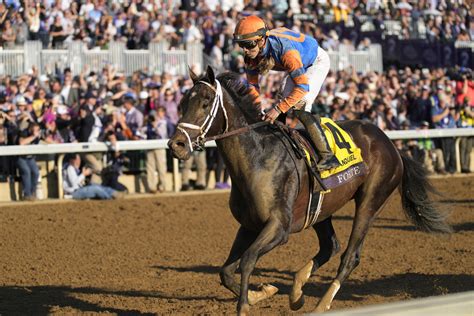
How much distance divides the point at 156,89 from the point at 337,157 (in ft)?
32.9

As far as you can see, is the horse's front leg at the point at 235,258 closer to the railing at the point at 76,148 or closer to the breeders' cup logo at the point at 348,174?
the breeders' cup logo at the point at 348,174

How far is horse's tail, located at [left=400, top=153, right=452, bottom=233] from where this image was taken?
8.20 m

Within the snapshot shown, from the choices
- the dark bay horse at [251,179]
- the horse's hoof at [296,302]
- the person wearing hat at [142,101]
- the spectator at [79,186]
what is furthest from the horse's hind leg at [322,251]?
the person wearing hat at [142,101]

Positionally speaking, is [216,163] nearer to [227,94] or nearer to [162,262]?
[162,262]

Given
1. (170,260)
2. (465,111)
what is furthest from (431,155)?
(170,260)

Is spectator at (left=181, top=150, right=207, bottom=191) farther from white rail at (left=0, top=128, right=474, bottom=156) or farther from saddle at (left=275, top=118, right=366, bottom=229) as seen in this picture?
saddle at (left=275, top=118, right=366, bottom=229)

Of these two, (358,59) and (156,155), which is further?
(358,59)

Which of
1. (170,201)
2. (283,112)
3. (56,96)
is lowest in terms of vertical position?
(170,201)

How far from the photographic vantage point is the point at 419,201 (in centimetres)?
821

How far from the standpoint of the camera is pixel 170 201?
14.4 metres

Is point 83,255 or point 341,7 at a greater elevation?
point 341,7

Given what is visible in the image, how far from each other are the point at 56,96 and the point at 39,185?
6.64 feet

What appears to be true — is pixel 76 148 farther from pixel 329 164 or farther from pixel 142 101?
pixel 329 164

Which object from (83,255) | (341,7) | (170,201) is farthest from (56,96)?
(341,7)
